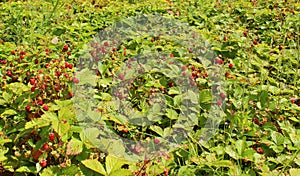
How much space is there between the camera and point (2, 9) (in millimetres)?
4176

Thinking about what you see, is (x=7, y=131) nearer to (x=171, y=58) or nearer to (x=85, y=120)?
(x=85, y=120)

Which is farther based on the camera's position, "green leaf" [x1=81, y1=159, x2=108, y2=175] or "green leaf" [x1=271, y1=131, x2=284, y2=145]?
"green leaf" [x1=271, y1=131, x2=284, y2=145]

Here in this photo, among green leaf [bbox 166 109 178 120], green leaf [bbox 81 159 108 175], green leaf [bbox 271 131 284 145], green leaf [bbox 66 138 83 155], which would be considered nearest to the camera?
green leaf [bbox 81 159 108 175]

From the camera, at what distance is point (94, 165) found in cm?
176

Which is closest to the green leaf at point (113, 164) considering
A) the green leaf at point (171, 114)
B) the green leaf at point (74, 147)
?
the green leaf at point (74, 147)

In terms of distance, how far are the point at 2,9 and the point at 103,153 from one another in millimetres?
2929

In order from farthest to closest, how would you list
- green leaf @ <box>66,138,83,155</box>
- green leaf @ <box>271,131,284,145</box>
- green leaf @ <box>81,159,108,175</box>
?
green leaf @ <box>271,131,284,145</box>, green leaf @ <box>66,138,83,155</box>, green leaf @ <box>81,159,108,175</box>

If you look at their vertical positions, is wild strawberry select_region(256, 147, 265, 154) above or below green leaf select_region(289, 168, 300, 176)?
below

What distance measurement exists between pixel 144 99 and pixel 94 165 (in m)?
0.83

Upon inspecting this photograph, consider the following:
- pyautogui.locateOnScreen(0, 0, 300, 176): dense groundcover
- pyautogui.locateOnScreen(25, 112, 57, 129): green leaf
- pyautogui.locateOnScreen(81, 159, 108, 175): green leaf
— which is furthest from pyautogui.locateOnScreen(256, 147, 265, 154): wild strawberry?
pyautogui.locateOnScreen(25, 112, 57, 129): green leaf

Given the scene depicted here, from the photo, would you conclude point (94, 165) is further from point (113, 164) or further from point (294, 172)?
point (294, 172)

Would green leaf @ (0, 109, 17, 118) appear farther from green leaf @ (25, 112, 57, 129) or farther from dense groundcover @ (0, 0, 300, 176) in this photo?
green leaf @ (25, 112, 57, 129)

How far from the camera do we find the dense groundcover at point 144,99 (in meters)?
1.92

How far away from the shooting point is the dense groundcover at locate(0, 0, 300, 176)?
1.92 m
